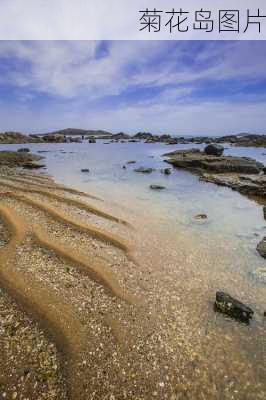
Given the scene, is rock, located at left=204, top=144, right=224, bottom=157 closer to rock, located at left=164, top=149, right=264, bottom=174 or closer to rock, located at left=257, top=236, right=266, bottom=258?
rock, located at left=164, top=149, right=264, bottom=174

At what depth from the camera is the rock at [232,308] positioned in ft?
18.8

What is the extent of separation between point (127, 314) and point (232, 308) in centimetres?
260

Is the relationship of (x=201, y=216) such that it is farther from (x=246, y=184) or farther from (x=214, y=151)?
(x=214, y=151)

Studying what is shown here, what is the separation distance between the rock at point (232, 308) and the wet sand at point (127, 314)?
0.69ft

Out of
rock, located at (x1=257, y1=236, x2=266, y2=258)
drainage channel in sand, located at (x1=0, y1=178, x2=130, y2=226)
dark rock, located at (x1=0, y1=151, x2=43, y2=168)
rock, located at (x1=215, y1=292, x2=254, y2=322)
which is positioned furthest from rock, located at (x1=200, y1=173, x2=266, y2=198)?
dark rock, located at (x1=0, y1=151, x2=43, y2=168)

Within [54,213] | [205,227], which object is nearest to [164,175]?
[205,227]

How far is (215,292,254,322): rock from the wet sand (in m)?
0.21

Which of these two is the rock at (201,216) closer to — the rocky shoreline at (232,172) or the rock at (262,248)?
the rock at (262,248)

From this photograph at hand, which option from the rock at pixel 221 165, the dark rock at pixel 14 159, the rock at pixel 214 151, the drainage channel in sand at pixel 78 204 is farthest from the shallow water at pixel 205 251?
the rock at pixel 214 151

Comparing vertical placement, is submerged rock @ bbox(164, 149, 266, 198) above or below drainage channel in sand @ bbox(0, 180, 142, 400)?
above

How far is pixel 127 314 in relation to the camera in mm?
5637

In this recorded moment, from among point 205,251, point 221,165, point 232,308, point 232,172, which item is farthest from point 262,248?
point 221,165

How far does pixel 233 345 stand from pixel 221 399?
1.26 m

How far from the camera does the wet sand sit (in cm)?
Answer: 414
